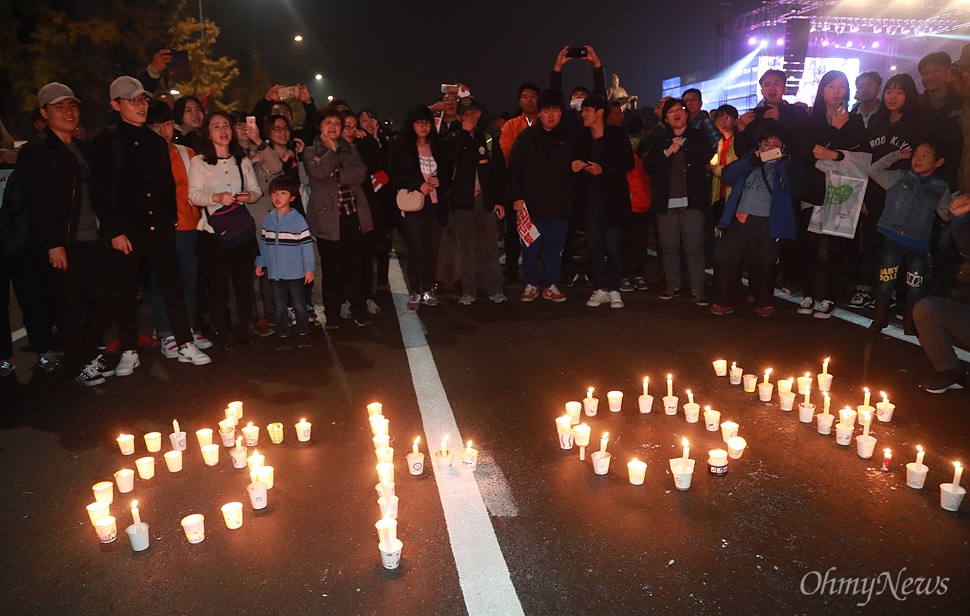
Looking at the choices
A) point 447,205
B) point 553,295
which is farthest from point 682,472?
point 447,205

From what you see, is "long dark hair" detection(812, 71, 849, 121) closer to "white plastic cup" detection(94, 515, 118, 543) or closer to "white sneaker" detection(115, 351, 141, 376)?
"white sneaker" detection(115, 351, 141, 376)

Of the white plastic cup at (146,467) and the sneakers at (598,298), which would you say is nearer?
the white plastic cup at (146,467)

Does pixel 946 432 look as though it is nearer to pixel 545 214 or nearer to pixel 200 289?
pixel 545 214

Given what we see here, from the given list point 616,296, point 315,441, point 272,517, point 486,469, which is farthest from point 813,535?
point 616,296

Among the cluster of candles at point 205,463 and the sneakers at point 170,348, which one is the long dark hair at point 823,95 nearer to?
the cluster of candles at point 205,463

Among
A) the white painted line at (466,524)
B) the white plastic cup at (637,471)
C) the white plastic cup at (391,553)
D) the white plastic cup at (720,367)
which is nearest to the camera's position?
the white painted line at (466,524)

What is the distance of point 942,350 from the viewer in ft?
17.7

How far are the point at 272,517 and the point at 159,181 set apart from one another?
391 cm

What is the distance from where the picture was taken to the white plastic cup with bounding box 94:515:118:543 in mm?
3533

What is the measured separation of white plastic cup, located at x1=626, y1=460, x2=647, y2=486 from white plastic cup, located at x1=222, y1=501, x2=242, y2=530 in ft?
7.04

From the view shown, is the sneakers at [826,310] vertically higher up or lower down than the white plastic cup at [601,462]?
lower down

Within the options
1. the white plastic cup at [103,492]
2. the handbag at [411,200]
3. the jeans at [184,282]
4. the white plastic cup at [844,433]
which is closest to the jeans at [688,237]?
the handbag at [411,200]

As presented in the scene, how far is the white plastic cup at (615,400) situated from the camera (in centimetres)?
512

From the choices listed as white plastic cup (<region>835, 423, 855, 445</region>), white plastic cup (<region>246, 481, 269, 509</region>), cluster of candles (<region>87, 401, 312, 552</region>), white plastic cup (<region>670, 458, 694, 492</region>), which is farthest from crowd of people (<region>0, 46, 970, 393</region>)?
white plastic cup (<region>246, 481, 269, 509</region>)
